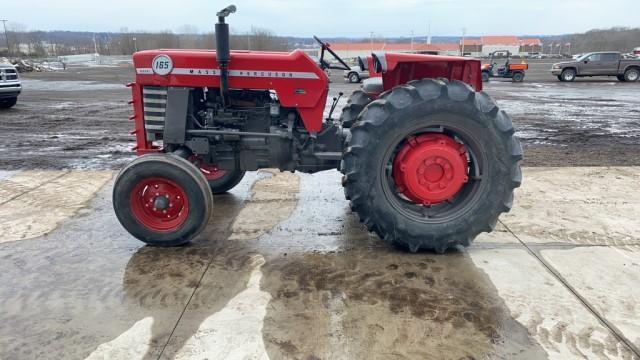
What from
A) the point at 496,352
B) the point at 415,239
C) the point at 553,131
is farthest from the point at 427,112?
the point at 553,131

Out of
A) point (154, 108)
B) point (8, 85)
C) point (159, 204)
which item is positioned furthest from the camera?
point (8, 85)

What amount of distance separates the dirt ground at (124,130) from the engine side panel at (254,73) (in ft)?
11.0

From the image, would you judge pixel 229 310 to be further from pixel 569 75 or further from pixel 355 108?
pixel 569 75

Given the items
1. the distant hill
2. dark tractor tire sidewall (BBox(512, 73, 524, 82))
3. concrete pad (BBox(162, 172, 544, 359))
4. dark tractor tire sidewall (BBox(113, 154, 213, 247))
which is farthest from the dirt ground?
the distant hill

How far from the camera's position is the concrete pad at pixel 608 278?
298 cm

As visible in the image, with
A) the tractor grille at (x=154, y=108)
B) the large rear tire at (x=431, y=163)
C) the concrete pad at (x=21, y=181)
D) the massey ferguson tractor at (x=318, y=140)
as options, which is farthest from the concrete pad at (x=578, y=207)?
the concrete pad at (x=21, y=181)

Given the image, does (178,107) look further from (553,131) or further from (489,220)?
(553,131)

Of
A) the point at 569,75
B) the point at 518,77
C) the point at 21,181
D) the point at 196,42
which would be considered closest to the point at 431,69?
the point at 21,181

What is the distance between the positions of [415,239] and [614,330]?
55.9 inches

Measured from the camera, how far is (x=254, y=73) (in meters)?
4.01

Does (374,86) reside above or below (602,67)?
below

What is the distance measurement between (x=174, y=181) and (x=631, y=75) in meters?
27.3

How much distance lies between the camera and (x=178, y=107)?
13.5ft

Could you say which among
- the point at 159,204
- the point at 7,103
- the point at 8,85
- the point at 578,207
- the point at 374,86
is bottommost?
the point at 578,207
